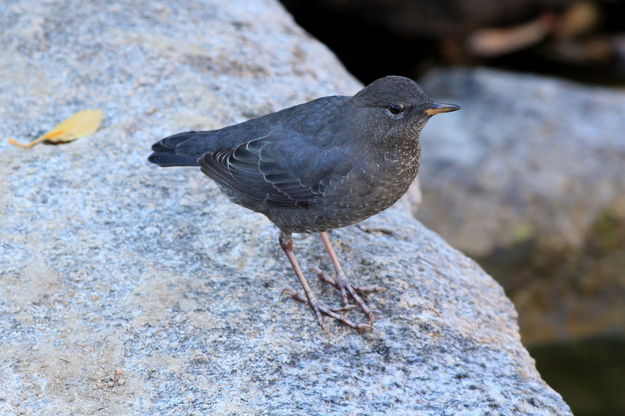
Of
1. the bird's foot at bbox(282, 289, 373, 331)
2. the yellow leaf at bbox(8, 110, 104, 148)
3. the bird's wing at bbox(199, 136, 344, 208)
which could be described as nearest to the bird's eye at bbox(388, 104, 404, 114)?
the bird's wing at bbox(199, 136, 344, 208)

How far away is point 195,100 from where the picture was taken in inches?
163

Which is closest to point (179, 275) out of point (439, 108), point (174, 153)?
point (174, 153)

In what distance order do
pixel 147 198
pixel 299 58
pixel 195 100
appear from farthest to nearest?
pixel 299 58
pixel 195 100
pixel 147 198

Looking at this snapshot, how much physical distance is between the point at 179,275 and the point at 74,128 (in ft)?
3.53

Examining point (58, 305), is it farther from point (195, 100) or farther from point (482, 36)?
point (482, 36)

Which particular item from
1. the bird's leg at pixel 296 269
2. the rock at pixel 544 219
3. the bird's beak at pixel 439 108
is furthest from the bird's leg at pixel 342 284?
the rock at pixel 544 219

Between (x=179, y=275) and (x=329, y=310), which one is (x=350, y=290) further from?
(x=179, y=275)

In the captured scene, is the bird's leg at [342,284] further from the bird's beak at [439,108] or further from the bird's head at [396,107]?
the bird's beak at [439,108]

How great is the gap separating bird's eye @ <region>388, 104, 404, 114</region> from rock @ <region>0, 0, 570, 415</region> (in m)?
0.67

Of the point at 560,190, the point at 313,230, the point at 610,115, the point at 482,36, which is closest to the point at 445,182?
the point at 560,190

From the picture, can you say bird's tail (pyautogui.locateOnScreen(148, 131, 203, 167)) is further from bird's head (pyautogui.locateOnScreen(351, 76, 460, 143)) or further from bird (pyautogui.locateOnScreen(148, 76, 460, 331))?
bird's head (pyautogui.locateOnScreen(351, 76, 460, 143))

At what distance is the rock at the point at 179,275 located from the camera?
2.74 m

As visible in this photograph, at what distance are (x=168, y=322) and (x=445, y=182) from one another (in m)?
3.48

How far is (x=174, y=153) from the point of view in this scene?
349cm
